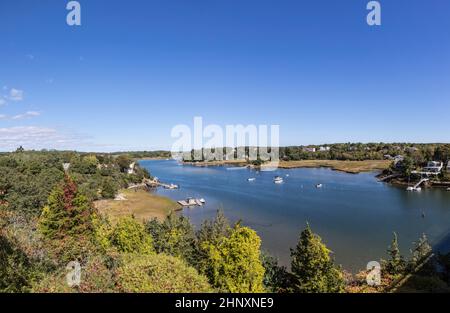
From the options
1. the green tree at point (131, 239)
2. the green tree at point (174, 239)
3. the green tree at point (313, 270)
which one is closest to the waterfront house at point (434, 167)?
the green tree at point (174, 239)

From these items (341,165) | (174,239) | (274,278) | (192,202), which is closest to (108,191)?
(192,202)

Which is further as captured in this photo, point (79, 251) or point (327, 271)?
point (79, 251)

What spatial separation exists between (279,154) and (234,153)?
2933 centimetres

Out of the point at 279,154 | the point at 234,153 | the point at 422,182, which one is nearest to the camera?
the point at 422,182

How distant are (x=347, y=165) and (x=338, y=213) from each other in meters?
79.1

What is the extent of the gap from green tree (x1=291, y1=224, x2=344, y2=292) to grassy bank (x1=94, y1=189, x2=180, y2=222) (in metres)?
33.1

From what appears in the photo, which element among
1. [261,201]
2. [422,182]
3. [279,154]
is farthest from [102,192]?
[279,154]

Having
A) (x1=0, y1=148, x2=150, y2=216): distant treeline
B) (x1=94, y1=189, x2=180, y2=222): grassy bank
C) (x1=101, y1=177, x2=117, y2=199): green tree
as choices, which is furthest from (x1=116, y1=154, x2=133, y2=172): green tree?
(x1=101, y1=177, x2=117, y2=199): green tree

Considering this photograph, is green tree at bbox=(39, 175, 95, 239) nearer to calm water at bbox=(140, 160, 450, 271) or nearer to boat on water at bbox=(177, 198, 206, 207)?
calm water at bbox=(140, 160, 450, 271)
